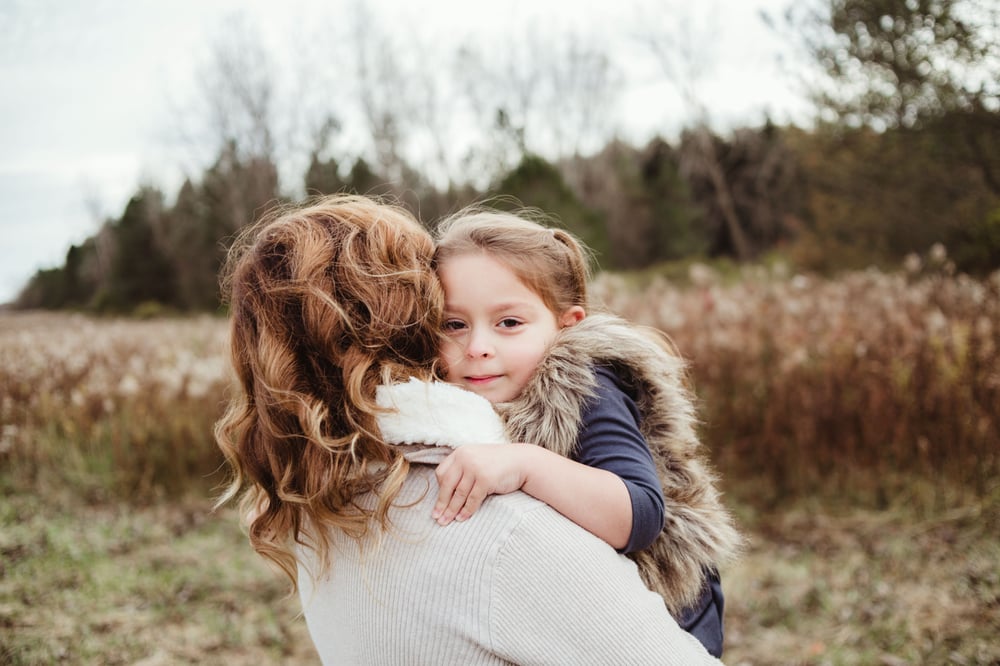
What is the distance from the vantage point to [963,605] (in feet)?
11.5

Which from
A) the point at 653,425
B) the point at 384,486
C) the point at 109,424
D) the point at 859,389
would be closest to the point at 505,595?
the point at 384,486

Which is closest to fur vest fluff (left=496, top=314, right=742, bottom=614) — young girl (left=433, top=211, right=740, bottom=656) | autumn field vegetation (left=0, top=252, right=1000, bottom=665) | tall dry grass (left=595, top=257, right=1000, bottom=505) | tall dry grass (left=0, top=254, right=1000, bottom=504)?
young girl (left=433, top=211, right=740, bottom=656)

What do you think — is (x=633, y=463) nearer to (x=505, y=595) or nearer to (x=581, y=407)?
(x=581, y=407)

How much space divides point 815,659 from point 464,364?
9.27 ft

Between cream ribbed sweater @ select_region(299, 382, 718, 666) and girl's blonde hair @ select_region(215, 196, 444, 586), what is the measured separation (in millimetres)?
90

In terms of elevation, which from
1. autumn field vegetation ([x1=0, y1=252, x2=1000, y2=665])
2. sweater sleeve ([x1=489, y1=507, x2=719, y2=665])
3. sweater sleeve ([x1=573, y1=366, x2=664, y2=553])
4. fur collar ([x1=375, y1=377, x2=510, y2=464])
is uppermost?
fur collar ([x1=375, y1=377, x2=510, y2=464])

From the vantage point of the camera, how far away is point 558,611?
105cm

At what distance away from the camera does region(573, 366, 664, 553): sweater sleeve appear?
1.25 m

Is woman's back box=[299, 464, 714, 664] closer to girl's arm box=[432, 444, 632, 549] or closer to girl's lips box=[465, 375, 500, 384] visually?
girl's arm box=[432, 444, 632, 549]

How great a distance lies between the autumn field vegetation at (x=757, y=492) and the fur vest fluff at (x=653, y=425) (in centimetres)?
229

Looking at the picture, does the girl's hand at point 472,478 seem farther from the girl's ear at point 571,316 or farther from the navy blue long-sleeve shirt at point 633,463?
the girl's ear at point 571,316

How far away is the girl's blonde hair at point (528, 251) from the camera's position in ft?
5.20

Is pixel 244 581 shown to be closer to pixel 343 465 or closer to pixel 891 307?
pixel 343 465

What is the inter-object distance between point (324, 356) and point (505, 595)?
1.70ft
